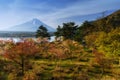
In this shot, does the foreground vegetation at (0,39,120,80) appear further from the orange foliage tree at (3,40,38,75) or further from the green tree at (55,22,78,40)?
the green tree at (55,22,78,40)

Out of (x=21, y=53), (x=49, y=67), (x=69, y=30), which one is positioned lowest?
(x=49, y=67)

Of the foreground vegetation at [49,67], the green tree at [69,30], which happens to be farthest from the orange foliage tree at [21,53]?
the green tree at [69,30]

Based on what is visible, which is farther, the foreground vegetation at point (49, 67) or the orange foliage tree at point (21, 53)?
the orange foliage tree at point (21, 53)

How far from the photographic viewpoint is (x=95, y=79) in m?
34.6

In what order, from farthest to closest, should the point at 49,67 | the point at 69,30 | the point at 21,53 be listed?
the point at 69,30 → the point at 49,67 → the point at 21,53

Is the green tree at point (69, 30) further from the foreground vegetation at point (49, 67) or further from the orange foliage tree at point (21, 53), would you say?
the orange foliage tree at point (21, 53)

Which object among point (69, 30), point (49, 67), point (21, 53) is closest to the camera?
point (21, 53)

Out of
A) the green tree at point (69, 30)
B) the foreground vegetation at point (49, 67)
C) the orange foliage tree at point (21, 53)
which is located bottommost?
the foreground vegetation at point (49, 67)

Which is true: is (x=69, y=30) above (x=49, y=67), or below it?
above

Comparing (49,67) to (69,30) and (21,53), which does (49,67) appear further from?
(69,30)

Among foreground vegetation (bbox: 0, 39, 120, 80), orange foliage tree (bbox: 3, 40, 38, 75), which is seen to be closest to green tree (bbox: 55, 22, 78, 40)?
foreground vegetation (bbox: 0, 39, 120, 80)

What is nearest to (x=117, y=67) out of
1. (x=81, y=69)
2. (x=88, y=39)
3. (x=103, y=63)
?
(x=103, y=63)

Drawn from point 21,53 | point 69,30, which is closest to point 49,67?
point 21,53

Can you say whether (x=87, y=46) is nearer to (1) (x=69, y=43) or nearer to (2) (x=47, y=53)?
(1) (x=69, y=43)
